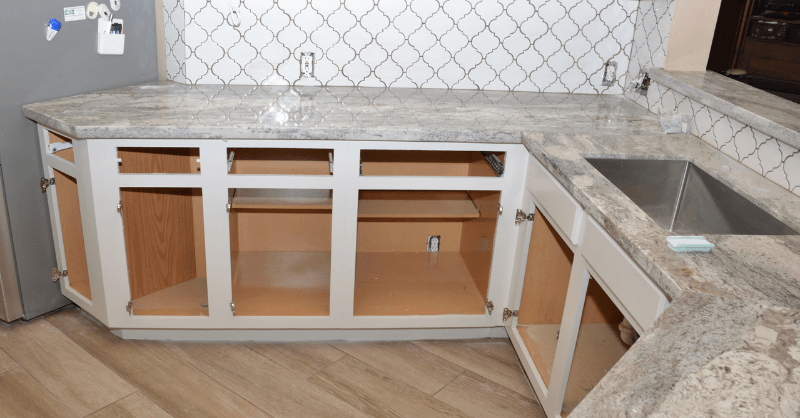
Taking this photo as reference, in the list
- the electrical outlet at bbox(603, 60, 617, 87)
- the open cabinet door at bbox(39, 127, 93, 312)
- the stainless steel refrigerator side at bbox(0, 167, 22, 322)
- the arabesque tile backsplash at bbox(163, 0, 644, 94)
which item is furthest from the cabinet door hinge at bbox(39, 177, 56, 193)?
the electrical outlet at bbox(603, 60, 617, 87)

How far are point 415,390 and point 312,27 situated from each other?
147 cm

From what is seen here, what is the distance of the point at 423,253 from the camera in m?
2.87

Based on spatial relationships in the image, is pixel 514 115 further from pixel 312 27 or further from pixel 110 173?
pixel 110 173

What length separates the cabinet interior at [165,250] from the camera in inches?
90.3

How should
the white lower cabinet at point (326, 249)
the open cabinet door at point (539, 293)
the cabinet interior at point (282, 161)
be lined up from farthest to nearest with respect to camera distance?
the cabinet interior at point (282, 161)
the open cabinet door at point (539, 293)
the white lower cabinet at point (326, 249)

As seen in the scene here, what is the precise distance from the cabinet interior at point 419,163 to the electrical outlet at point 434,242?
30cm

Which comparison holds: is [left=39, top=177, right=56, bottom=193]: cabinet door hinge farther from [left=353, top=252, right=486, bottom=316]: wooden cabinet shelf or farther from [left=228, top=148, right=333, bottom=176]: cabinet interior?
[left=353, top=252, right=486, bottom=316]: wooden cabinet shelf

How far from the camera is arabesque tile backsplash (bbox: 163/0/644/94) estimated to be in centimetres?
254

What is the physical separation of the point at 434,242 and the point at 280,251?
2.26 ft

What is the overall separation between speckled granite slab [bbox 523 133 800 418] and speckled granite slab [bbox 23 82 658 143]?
33 centimetres

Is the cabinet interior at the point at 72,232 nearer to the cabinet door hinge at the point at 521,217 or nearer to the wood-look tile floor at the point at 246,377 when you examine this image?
the wood-look tile floor at the point at 246,377

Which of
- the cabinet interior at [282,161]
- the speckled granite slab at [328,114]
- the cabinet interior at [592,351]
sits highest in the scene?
the speckled granite slab at [328,114]

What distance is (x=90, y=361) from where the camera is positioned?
221cm

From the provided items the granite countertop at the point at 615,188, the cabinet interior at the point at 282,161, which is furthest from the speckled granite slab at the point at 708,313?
the cabinet interior at the point at 282,161
